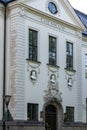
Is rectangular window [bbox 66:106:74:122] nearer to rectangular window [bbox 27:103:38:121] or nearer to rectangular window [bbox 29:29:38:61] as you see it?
rectangular window [bbox 27:103:38:121]

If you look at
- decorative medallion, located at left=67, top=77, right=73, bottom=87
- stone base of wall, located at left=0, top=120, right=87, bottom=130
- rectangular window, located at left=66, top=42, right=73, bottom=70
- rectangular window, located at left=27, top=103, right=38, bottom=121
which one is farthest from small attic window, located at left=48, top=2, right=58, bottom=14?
stone base of wall, located at left=0, top=120, right=87, bottom=130

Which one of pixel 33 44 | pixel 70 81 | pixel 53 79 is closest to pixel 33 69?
pixel 33 44

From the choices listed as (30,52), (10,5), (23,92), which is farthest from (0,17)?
(23,92)

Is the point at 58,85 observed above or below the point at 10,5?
below

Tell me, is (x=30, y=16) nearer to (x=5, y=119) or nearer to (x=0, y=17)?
(x=0, y=17)

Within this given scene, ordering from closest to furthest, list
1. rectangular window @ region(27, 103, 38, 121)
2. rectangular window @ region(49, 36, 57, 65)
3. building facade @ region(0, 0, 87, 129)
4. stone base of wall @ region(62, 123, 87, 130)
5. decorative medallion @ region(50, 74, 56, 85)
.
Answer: building facade @ region(0, 0, 87, 129)
rectangular window @ region(27, 103, 38, 121)
decorative medallion @ region(50, 74, 56, 85)
rectangular window @ region(49, 36, 57, 65)
stone base of wall @ region(62, 123, 87, 130)

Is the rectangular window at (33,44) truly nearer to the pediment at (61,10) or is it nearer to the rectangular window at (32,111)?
the pediment at (61,10)

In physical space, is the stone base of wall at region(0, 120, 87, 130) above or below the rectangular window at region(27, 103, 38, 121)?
below

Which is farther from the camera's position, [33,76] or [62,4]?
[62,4]

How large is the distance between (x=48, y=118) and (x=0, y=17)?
8.60 metres

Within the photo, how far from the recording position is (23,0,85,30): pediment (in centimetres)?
2902

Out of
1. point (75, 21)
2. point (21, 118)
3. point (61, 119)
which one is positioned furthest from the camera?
point (75, 21)

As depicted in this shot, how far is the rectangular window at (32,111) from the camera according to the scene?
27391 mm

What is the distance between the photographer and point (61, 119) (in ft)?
98.5
